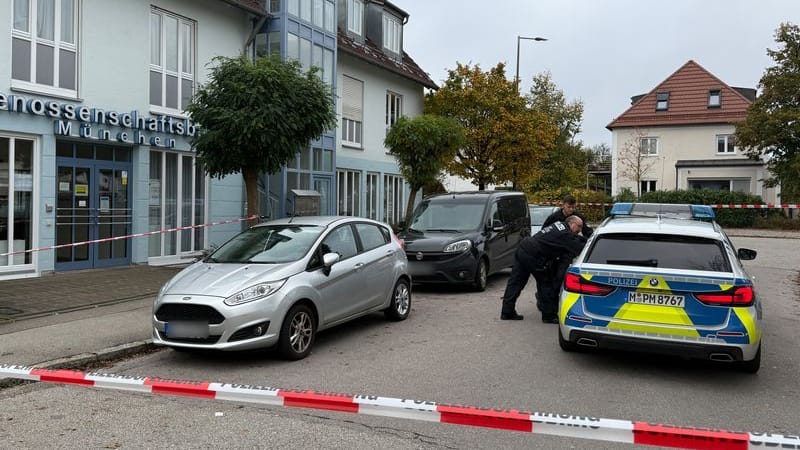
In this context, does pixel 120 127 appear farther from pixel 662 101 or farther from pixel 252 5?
pixel 662 101

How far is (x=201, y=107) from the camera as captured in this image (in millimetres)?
11711

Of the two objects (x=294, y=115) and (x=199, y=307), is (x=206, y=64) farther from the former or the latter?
(x=199, y=307)

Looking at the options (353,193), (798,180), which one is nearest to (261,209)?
(353,193)

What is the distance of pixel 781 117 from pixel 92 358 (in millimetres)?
37781

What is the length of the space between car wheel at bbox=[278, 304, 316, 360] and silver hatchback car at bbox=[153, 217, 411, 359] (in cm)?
1

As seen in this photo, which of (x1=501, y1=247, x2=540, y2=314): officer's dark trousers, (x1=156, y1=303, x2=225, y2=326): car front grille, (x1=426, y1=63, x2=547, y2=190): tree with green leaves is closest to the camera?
(x1=156, y1=303, x2=225, y2=326): car front grille

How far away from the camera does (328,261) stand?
7.34m

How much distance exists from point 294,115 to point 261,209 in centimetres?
626

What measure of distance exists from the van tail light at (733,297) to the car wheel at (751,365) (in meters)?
0.54

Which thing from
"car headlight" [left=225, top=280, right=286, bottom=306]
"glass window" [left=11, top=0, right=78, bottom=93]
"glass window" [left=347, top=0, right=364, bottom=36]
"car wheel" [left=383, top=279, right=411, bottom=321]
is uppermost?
"glass window" [left=347, top=0, right=364, bottom=36]

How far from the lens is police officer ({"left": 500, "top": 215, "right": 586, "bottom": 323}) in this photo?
8.62 metres

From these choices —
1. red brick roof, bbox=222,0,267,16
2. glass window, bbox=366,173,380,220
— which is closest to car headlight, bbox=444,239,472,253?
red brick roof, bbox=222,0,267,16

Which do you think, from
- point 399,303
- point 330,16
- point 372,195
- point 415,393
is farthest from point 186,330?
point 372,195

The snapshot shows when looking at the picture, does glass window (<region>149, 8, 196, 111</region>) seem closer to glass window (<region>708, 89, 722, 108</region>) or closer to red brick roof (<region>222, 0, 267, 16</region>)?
red brick roof (<region>222, 0, 267, 16</region>)
